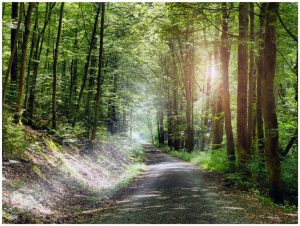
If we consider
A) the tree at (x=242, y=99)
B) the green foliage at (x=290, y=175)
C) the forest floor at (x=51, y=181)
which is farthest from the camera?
the tree at (x=242, y=99)

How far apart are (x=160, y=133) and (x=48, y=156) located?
43.1 meters

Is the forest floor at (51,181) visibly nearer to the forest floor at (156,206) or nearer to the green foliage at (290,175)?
the forest floor at (156,206)

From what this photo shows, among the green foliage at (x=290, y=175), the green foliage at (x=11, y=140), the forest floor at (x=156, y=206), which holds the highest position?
the green foliage at (x=11, y=140)

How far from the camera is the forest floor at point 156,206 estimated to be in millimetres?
8148

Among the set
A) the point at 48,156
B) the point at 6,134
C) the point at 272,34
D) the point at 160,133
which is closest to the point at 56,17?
the point at 48,156

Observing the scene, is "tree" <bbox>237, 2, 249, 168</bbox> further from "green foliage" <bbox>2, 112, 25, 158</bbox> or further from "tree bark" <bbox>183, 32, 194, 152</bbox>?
"tree bark" <bbox>183, 32, 194, 152</bbox>

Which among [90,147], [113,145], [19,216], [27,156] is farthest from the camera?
[113,145]

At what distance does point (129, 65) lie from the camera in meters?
30.1

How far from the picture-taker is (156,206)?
9633mm

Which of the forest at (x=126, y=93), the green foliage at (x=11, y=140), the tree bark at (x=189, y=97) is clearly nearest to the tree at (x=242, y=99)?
the forest at (x=126, y=93)

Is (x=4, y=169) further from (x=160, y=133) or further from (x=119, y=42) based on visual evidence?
(x=160, y=133)

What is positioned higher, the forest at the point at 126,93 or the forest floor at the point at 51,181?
the forest at the point at 126,93

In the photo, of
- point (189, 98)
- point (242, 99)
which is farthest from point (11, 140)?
point (189, 98)

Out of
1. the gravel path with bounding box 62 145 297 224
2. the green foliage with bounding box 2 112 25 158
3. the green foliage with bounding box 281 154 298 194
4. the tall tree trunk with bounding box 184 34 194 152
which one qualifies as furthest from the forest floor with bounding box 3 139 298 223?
the tall tree trunk with bounding box 184 34 194 152
